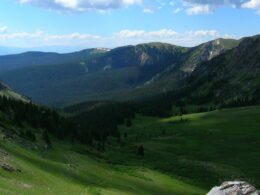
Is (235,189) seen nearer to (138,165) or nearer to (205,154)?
(138,165)

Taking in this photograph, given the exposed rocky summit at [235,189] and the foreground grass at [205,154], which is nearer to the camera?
the exposed rocky summit at [235,189]

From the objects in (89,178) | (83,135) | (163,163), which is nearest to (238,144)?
(163,163)

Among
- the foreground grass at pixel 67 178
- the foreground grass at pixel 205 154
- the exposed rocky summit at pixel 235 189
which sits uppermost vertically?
the exposed rocky summit at pixel 235 189

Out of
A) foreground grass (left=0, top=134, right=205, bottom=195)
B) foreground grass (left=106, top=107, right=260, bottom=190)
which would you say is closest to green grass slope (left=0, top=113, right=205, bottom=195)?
foreground grass (left=0, top=134, right=205, bottom=195)

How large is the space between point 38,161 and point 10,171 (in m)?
14.0

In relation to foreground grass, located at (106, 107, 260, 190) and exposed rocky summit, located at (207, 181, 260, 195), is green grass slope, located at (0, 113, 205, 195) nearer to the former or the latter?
foreground grass, located at (106, 107, 260, 190)

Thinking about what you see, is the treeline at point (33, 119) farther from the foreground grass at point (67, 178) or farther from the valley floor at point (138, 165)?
the foreground grass at point (67, 178)

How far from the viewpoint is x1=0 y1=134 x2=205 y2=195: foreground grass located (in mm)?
40241

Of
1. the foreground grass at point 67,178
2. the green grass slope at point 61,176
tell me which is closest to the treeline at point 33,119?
the green grass slope at point 61,176

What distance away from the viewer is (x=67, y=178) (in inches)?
2058

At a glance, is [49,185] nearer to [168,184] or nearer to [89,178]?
[89,178]

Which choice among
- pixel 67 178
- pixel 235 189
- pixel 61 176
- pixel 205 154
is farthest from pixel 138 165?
pixel 235 189

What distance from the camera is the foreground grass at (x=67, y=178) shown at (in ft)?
132

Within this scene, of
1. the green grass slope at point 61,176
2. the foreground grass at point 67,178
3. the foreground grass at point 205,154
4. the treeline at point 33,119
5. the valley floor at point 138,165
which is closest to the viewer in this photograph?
the foreground grass at point 67,178
